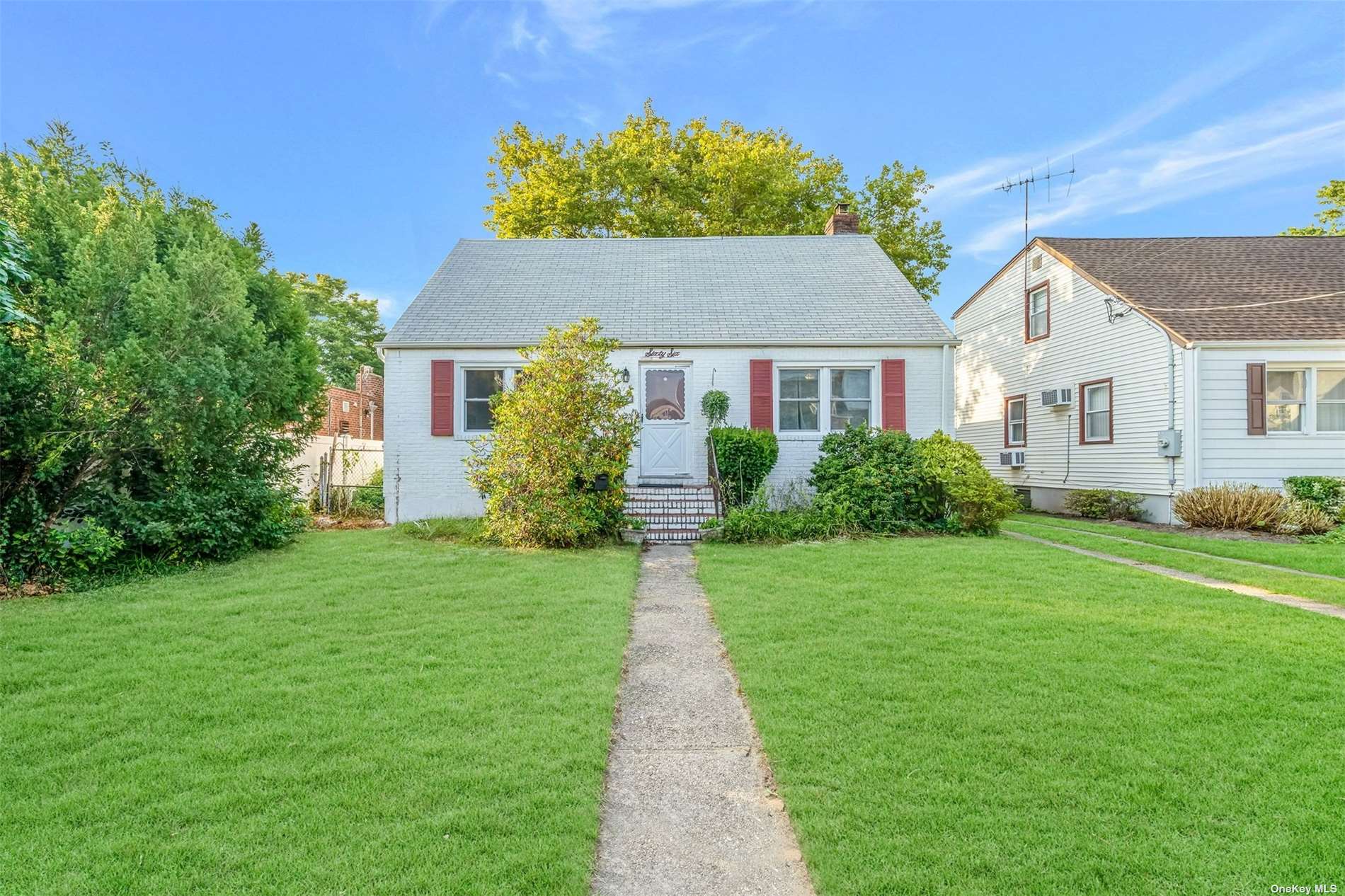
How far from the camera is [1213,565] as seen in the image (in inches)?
307

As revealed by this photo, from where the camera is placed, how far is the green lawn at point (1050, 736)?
7.21 feet

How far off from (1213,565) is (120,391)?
1261 cm

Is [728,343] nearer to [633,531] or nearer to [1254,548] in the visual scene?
[633,531]

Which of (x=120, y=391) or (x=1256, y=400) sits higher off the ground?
(x=1256, y=400)

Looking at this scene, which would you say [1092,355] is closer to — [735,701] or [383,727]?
[735,701]

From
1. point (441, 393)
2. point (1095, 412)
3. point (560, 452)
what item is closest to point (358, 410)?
point (441, 393)

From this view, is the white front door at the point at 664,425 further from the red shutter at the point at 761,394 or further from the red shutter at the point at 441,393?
the red shutter at the point at 441,393

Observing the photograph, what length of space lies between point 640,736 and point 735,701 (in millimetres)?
694

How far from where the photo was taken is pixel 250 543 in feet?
27.6

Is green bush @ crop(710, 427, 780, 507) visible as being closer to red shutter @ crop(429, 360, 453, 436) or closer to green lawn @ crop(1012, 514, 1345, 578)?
red shutter @ crop(429, 360, 453, 436)

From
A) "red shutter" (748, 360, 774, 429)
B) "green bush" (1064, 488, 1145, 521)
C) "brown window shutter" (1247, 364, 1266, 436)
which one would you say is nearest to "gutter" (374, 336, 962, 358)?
"red shutter" (748, 360, 774, 429)

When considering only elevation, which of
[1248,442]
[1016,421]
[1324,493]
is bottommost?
[1324,493]

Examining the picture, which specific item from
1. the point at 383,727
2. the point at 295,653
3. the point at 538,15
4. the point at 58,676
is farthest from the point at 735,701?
the point at 538,15

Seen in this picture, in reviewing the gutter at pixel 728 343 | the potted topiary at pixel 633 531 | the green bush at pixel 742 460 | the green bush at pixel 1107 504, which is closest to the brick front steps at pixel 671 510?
the potted topiary at pixel 633 531
